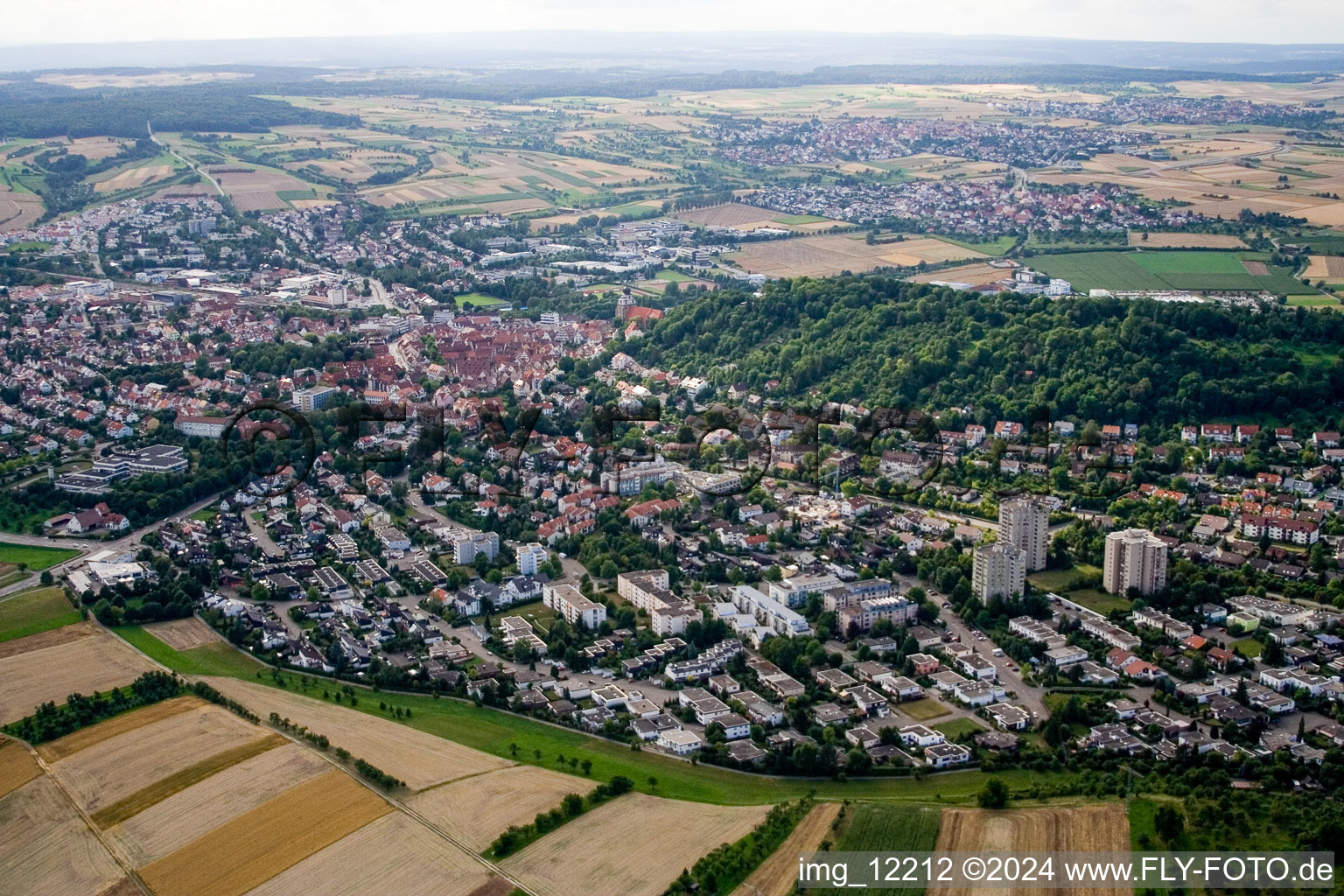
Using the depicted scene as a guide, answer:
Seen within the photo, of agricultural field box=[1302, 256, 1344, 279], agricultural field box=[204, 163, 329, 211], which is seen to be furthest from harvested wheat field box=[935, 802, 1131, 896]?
agricultural field box=[204, 163, 329, 211]

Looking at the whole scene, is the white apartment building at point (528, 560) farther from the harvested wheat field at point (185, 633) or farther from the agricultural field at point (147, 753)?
the agricultural field at point (147, 753)

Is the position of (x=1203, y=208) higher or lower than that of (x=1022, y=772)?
higher

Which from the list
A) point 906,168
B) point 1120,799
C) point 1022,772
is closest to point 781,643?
point 1022,772

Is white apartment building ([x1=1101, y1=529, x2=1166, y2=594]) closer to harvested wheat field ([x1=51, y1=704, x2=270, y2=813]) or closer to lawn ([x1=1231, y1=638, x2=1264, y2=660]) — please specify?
lawn ([x1=1231, y1=638, x2=1264, y2=660])

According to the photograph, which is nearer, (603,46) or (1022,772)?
(1022,772)

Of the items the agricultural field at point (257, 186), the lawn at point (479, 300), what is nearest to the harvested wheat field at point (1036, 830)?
the lawn at point (479, 300)

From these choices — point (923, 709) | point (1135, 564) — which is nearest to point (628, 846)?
point (923, 709)

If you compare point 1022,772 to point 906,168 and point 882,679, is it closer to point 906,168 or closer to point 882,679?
point 882,679
